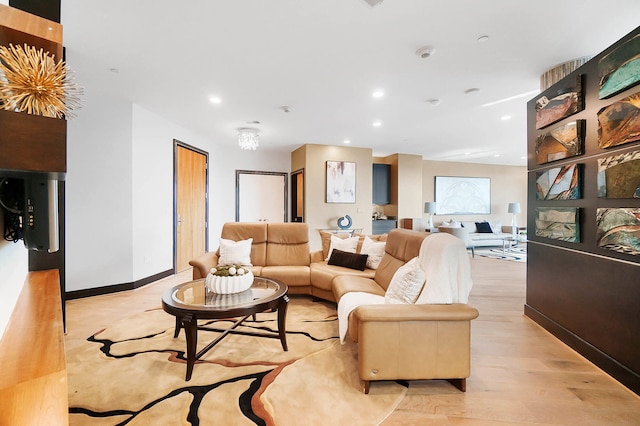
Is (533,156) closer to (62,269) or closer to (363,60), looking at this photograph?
(363,60)

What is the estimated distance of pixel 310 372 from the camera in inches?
82.7

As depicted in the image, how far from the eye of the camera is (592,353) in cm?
229

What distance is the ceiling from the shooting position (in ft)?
7.00

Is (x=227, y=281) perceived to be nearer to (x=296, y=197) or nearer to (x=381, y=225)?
(x=296, y=197)

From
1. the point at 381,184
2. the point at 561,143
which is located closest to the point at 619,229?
the point at 561,143

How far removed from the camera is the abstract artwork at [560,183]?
251 cm

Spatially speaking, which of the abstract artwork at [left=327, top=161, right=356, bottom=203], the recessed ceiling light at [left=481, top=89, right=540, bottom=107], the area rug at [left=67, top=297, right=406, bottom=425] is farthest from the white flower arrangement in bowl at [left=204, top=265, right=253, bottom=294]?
the abstract artwork at [left=327, top=161, right=356, bottom=203]

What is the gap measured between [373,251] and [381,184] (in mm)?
4338

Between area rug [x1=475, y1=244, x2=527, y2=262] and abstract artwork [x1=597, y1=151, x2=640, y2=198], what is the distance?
16.5 ft

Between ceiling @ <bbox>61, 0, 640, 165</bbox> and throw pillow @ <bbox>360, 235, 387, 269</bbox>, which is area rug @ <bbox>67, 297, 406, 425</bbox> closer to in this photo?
throw pillow @ <bbox>360, 235, 387, 269</bbox>

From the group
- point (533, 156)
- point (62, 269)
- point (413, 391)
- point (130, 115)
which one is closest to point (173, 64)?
point (130, 115)

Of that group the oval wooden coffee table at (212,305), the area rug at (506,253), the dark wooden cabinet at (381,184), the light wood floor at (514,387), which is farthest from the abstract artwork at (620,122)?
the dark wooden cabinet at (381,184)

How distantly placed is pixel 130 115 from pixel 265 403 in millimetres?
4135

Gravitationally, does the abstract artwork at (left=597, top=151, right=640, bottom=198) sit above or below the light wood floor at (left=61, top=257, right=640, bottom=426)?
above
